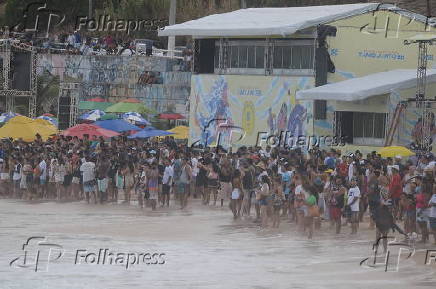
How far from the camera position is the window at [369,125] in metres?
35.4

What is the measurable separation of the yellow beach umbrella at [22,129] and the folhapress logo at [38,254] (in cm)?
1219

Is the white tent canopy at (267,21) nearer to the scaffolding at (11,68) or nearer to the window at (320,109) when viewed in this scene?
the window at (320,109)

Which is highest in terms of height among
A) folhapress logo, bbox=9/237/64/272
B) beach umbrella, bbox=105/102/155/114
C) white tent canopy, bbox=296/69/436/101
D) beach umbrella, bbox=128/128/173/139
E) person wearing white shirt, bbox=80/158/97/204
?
white tent canopy, bbox=296/69/436/101

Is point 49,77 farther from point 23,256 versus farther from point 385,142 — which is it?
point 23,256

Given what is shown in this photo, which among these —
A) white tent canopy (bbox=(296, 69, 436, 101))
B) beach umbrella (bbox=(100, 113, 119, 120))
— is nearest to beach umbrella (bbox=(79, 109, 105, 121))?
beach umbrella (bbox=(100, 113, 119, 120))

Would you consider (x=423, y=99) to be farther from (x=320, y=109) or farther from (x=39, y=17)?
(x=39, y=17)

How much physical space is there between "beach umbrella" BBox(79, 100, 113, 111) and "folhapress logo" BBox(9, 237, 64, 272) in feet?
76.5

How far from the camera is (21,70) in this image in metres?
46.9

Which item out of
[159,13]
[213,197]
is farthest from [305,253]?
[159,13]

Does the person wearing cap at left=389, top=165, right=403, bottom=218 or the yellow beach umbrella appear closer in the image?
the person wearing cap at left=389, top=165, right=403, bottom=218

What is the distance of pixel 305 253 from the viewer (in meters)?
23.1

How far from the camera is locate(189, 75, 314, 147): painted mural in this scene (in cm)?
3781

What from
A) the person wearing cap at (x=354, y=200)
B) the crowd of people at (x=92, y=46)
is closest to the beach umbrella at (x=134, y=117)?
the crowd of people at (x=92, y=46)

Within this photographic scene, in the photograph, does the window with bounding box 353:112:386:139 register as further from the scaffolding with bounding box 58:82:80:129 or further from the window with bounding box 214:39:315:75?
the scaffolding with bounding box 58:82:80:129
